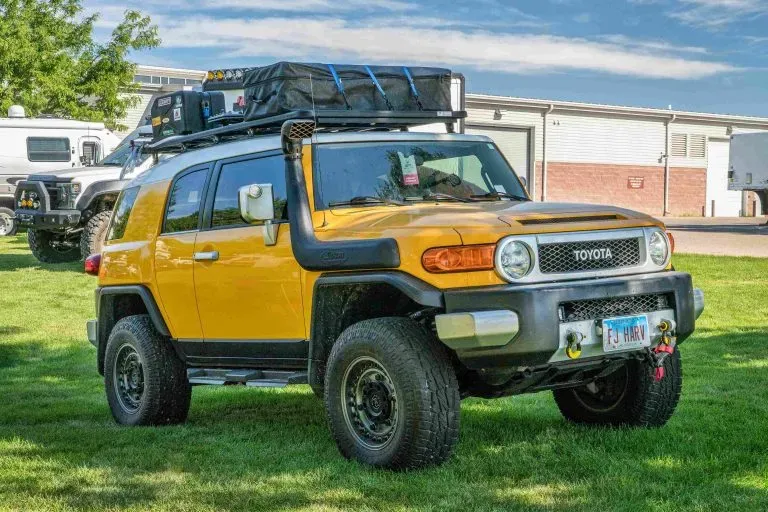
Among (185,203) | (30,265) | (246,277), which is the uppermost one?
(185,203)

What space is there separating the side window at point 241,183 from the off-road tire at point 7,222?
2225 centimetres

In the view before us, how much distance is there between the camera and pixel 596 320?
561 cm

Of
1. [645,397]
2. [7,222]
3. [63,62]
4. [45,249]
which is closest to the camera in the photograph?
[645,397]

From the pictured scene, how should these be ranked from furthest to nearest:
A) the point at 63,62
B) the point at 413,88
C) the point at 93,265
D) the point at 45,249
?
the point at 63,62 < the point at 45,249 < the point at 93,265 < the point at 413,88

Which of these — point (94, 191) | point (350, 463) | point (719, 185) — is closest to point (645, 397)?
point (350, 463)

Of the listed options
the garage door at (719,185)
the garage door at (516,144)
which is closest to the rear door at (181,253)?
the garage door at (516,144)

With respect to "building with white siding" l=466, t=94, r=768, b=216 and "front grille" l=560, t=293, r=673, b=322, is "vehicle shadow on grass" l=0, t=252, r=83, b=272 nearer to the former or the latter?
"front grille" l=560, t=293, r=673, b=322

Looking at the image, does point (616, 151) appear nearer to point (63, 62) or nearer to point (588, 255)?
point (63, 62)

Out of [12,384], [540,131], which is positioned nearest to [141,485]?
[12,384]

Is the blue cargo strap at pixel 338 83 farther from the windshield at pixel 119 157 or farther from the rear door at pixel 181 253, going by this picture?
the windshield at pixel 119 157

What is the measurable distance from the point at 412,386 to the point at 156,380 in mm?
2584

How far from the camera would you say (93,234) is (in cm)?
1861

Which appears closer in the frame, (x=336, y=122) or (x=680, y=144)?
(x=336, y=122)

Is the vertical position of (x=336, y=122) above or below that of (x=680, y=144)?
below
